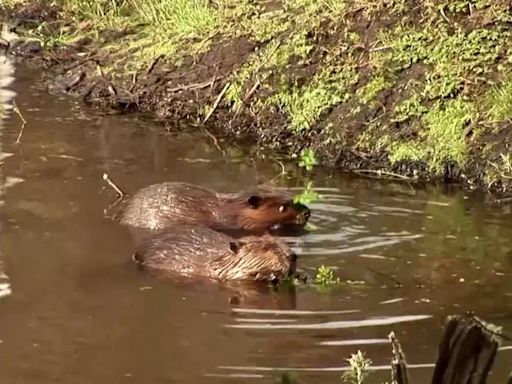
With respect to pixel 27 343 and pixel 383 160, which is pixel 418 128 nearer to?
pixel 383 160

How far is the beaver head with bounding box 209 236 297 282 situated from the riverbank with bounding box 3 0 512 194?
2.67 metres

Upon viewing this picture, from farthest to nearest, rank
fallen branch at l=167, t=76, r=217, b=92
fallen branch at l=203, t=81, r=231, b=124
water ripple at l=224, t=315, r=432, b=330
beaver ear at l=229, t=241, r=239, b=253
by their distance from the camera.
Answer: fallen branch at l=167, t=76, r=217, b=92, fallen branch at l=203, t=81, r=231, b=124, beaver ear at l=229, t=241, r=239, b=253, water ripple at l=224, t=315, r=432, b=330

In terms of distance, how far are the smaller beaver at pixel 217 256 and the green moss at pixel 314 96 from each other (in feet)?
11.0

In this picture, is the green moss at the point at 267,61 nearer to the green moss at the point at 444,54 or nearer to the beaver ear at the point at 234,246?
the green moss at the point at 444,54

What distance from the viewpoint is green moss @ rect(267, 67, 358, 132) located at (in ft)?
33.5

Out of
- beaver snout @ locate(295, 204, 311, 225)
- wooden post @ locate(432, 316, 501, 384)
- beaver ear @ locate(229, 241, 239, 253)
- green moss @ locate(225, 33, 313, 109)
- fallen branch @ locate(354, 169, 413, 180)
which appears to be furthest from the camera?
green moss @ locate(225, 33, 313, 109)

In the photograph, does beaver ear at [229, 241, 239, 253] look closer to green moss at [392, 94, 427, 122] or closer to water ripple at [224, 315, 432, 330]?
water ripple at [224, 315, 432, 330]

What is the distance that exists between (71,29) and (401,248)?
8.18m

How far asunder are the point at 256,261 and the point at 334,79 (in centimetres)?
408

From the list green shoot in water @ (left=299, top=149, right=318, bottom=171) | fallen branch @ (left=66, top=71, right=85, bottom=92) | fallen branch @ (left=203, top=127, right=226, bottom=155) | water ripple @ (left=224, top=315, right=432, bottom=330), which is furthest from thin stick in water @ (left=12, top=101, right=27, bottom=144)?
water ripple @ (left=224, top=315, right=432, bottom=330)

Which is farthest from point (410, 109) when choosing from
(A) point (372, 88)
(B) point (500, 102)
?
(B) point (500, 102)

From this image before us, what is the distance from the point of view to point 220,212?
7.83 meters

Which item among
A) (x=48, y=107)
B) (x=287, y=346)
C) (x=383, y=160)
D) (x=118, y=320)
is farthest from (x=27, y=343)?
(x=48, y=107)

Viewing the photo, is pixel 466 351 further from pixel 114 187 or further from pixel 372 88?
pixel 372 88
